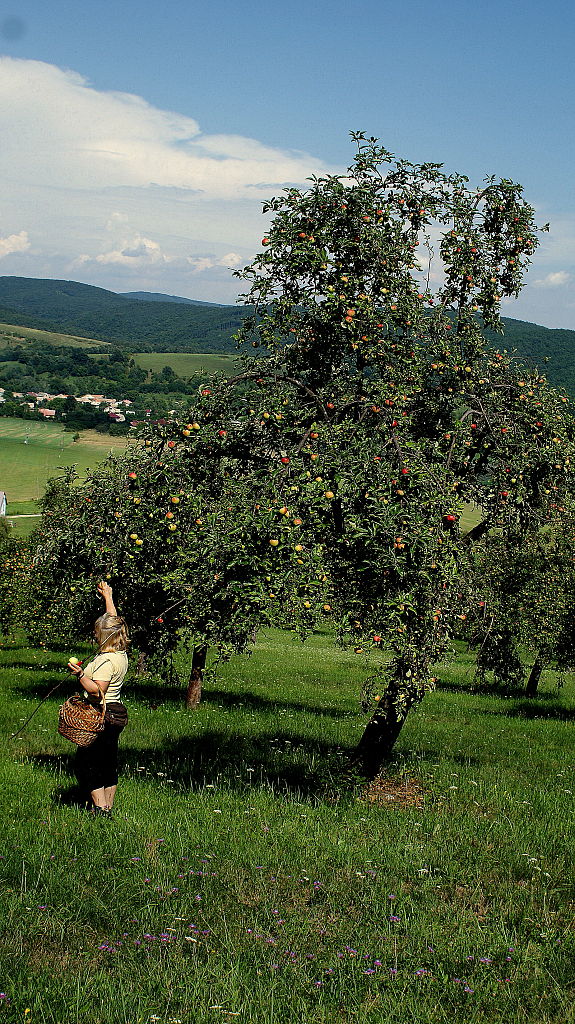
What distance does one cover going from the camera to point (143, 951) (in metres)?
5.26

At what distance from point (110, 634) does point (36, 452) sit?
14245 centimetres

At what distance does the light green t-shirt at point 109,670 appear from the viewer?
789 cm

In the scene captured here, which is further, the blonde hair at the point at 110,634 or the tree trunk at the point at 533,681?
the tree trunk at the point at 533,681

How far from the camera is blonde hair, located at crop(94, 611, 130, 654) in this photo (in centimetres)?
793

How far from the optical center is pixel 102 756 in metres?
8.20

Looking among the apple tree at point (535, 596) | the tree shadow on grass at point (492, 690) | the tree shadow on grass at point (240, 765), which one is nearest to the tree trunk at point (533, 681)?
the tree shadow on grass at point (492, 690)

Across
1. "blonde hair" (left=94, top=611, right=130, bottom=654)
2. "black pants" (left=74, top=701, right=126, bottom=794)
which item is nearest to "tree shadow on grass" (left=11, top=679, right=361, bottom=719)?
"black pants" (left=74, top=701, right=126, bottom=794)

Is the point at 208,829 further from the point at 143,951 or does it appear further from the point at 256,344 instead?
the point at 256,344

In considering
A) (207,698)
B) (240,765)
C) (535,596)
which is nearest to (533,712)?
(535,596)

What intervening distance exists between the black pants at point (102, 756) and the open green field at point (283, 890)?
1.33ft

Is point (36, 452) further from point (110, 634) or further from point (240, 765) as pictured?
point (110, 634)

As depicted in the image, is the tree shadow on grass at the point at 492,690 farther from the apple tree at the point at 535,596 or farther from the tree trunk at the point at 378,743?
the tree trunk at the point at 378,743

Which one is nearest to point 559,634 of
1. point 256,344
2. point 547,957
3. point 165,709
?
point 165,709

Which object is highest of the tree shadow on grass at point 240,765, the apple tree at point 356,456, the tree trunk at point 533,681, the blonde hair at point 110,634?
the apple tree at point 356,456
